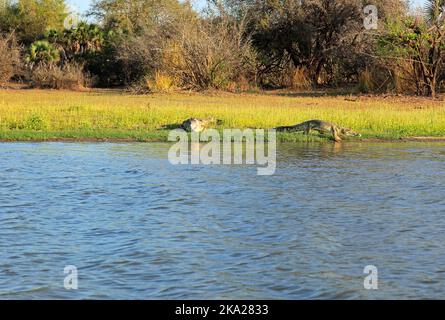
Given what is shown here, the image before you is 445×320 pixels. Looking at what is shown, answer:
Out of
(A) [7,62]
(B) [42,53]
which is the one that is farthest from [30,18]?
(A) [7,62]

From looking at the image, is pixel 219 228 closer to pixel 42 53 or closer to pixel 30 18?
pixel 42 53

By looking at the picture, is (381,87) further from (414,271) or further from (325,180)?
(414,271)

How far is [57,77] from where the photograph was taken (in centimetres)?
3133

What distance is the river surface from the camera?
713 cm

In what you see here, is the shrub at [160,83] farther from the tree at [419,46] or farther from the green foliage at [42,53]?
the tree at [419,46]

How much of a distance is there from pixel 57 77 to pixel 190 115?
12579 mm

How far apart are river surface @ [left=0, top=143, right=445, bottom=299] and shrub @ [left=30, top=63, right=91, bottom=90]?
675 inches

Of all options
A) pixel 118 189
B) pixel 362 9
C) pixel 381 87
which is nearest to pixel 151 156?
pixel 118 189

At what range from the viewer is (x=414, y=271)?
755 cm

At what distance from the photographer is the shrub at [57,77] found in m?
31.4

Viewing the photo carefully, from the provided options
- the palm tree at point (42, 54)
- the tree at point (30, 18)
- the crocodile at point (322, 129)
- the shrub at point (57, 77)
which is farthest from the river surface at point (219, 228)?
the tree at point (30, 18)

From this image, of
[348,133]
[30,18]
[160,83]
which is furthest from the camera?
[30,18]

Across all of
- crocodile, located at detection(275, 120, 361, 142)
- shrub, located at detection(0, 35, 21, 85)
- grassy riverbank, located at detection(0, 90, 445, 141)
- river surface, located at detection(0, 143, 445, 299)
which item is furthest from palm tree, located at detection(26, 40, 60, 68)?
river surface, located at detection(0, 143, 445, 299)

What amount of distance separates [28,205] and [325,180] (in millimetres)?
4462
